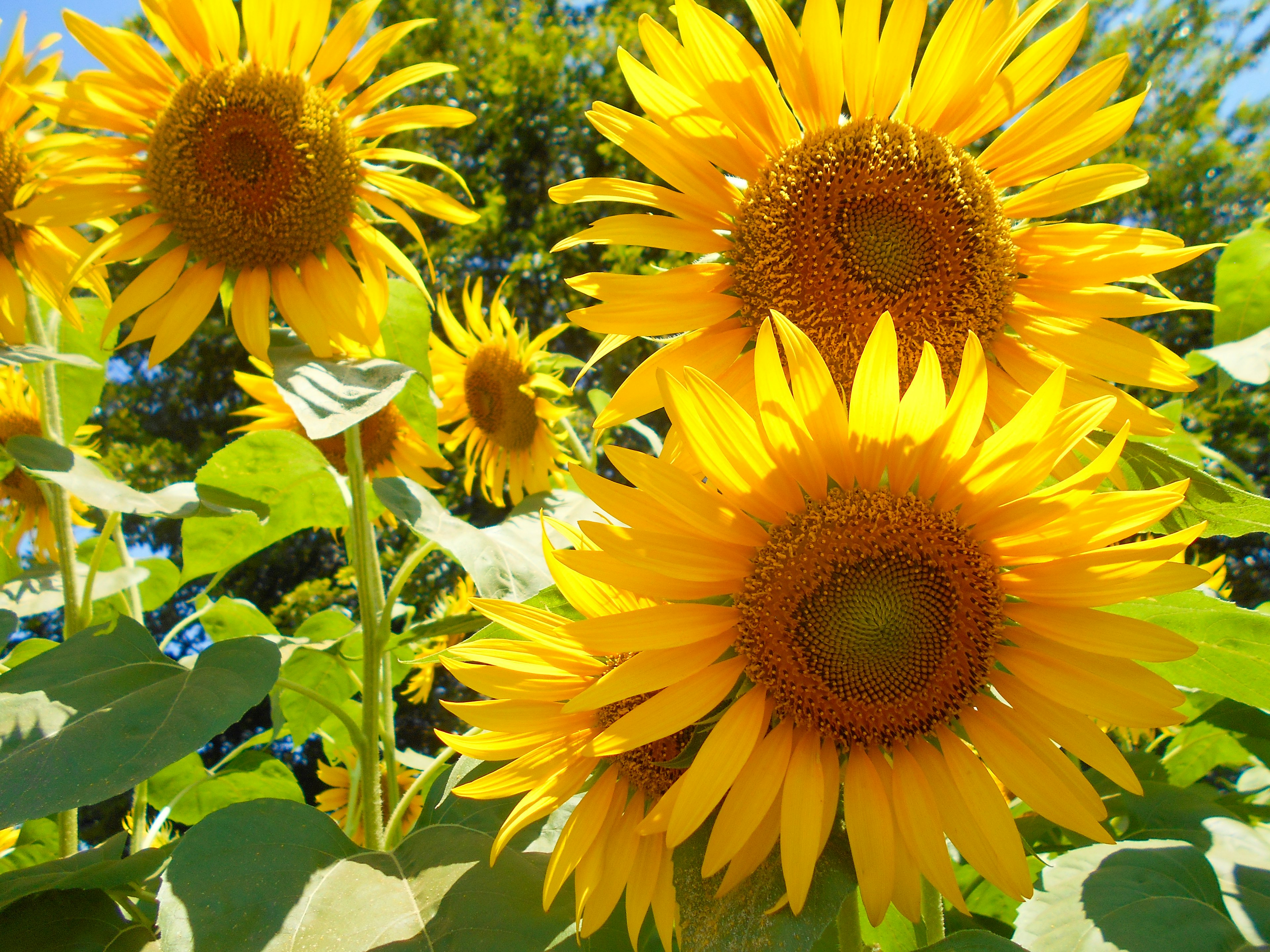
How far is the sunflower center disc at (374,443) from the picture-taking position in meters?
2.27

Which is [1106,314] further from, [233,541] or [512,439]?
[512,439]

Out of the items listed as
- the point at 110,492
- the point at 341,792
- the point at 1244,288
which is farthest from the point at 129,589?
the point at 1244,288

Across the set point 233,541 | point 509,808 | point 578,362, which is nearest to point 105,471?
point 233,541

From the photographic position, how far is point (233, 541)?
65.0 inches

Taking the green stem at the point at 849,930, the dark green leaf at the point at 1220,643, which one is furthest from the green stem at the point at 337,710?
the dark green leaf at the point at 1220,643

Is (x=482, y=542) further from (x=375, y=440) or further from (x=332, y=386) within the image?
(x=375, y=440)

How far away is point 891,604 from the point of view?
840 mm

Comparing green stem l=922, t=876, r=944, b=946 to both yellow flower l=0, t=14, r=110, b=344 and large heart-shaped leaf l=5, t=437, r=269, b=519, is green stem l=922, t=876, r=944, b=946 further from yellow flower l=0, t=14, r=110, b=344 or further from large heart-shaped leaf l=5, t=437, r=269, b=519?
yellow flower l=0, t=14, r=110, b=344

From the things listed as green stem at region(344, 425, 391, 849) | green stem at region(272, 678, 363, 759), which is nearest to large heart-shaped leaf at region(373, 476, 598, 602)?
green stem at region(344, 425, 391, 849)

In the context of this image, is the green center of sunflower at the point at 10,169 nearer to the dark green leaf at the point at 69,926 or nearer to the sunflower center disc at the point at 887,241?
the dark green leaf at the point at 69,926

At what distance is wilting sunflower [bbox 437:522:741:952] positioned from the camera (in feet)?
2.67

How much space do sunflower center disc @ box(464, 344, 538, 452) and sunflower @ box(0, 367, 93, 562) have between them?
0.95 meters

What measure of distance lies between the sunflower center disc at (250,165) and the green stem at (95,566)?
539mm

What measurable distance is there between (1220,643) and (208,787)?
1716 millimetres
